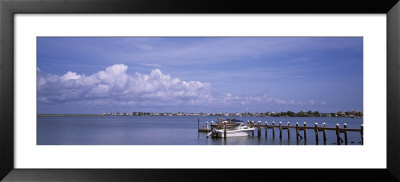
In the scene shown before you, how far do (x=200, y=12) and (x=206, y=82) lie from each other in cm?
1502

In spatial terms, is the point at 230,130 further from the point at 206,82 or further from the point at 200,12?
the point at 200,12

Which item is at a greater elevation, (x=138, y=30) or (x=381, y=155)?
(x=138, y=30)

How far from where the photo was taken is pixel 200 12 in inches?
165

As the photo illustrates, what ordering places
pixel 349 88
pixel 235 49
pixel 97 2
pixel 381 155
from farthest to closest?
pixel 235 49
pixel 349 88
pixel 381 155
pixel 97 2

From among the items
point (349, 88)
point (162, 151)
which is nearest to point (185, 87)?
point (349, 88)

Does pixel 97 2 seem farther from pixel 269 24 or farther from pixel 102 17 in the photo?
pixel 269 24

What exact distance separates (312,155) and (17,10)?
11.0ft

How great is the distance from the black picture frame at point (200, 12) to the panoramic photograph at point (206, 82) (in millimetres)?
9696

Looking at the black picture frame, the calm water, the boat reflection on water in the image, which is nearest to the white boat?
the boat reflection on water

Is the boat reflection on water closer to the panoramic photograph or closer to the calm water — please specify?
the panoramic photograph

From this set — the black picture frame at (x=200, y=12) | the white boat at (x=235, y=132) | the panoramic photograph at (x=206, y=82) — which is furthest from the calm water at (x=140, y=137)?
the black picture frame at (x=200, y=12)

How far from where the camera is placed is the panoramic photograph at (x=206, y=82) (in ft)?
49.4

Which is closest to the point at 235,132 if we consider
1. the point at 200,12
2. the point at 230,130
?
the point at 230,130

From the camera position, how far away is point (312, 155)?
4.60 meters
